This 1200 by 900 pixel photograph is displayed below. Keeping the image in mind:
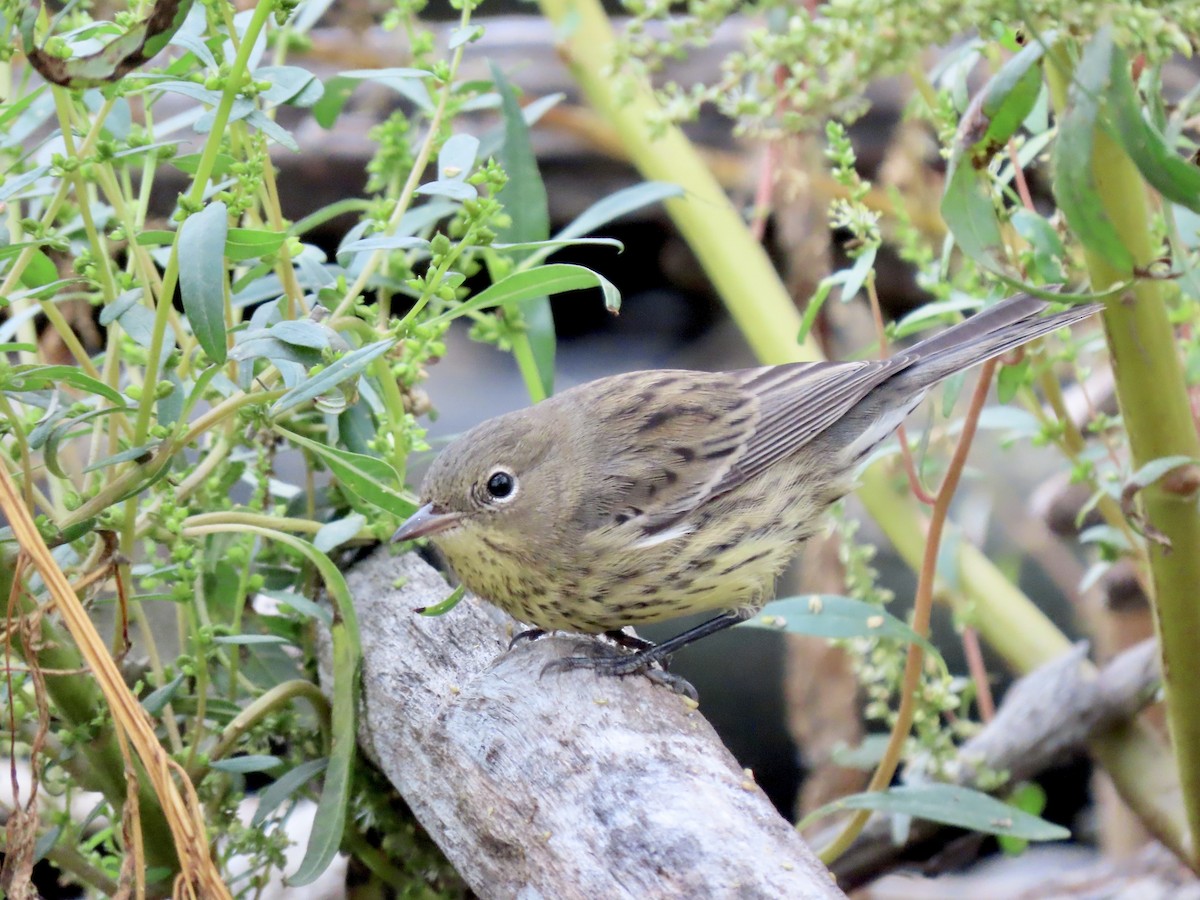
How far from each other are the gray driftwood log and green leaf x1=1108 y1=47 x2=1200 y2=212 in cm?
90

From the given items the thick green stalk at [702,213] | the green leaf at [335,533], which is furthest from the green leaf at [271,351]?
the thick green stalk at [702,213]

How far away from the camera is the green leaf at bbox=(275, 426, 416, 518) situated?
170cm

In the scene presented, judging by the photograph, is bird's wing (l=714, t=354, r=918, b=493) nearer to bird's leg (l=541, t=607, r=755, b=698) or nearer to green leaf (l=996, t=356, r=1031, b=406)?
green leaf (l=996, t=356, r=1031, b=406)

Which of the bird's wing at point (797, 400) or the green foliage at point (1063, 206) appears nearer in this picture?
the green foliage at point (1063, 206)

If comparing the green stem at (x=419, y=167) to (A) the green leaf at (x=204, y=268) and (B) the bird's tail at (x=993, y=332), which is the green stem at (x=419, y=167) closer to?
(A) the green leaf at (x=204, y=268)

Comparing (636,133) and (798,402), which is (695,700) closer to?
(798,402)

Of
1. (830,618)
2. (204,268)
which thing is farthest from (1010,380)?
(204,268)

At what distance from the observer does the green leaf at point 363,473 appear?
170 centimetres

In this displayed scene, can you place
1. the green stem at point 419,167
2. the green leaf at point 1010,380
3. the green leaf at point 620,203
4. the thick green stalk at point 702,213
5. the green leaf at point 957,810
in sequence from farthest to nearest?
the thick green stalk at point 702,213 < the green leaf at point 620,203 < the green leaf at point 1010,380 < the green leaf at point 957,810 < the green stem at point 419,167

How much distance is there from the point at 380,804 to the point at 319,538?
57cm

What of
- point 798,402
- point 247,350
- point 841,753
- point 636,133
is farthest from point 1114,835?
point 247,350

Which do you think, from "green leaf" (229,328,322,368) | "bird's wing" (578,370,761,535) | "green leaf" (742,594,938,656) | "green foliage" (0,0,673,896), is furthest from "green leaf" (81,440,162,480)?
"green leaf" (742,594,938,656)

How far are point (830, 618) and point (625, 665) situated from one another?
459 millimetres

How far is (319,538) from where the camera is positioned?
182cm
